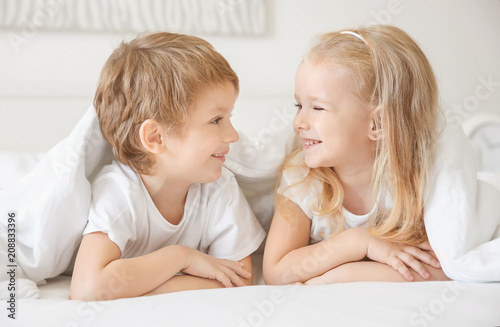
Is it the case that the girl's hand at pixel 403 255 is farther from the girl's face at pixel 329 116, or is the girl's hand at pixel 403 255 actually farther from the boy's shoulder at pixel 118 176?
the boy's shoulder at pixel 118 176

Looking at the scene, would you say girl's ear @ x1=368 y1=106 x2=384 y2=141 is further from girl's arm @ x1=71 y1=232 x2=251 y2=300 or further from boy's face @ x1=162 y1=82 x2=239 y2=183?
girl's arm @ x1=71 y1=232 x2=251 y2=300

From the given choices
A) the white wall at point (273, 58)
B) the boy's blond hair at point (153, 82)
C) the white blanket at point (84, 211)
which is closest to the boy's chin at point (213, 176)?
the boy's blond hair at point (153, 82)

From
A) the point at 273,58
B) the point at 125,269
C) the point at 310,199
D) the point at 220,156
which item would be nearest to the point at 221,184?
the point at 220,156

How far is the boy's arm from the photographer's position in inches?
39.1

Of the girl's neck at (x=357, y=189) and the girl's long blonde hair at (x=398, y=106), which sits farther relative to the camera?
the girl's neck at (x=357, y=189)

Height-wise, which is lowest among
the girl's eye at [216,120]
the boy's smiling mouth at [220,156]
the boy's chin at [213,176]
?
the boy's chin at [213,176]

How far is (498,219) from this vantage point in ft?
3.40

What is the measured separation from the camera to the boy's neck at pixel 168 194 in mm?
1088

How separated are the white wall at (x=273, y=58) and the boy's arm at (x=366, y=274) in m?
0.69

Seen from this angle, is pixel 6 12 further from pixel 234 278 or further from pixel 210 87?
pixel 234 278

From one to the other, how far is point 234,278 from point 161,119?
0.32 meters

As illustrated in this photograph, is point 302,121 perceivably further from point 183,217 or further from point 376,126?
point 183,217

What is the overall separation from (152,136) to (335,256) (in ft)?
1.35

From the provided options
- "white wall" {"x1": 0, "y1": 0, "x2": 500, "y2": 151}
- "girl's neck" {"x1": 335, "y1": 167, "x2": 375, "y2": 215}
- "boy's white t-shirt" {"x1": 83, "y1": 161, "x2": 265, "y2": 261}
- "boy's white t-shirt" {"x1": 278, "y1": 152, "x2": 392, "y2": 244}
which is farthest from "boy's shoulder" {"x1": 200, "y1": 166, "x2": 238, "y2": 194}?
"white wall" {"x1": 0, "y1": 0, "x2": 500, "y2": 151}
